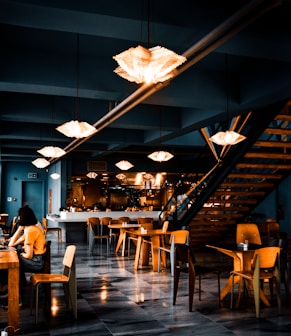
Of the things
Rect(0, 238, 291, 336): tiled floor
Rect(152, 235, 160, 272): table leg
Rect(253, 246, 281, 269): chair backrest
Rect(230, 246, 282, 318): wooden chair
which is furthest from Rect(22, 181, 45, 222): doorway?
Rect(253, 246, 281, 269): chair backrest

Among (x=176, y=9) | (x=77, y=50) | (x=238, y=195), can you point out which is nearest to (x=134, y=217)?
(x=238, y=195)

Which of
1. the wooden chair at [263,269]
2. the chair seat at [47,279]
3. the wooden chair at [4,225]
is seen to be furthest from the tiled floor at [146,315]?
the wooden chair at [4,225]

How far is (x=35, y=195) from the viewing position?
22.6 meters

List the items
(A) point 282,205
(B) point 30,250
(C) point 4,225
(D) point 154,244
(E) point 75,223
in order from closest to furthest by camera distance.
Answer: (B) point 30,250
(D) point 154,244
(C) point 4,225
(E) point 75,223
(A) point 282,205

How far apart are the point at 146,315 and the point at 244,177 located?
552cm

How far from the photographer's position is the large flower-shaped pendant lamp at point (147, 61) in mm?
4148

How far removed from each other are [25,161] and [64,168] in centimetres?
344

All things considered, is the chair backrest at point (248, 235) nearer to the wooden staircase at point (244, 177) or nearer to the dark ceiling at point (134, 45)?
the wooden staircase at point (244, 177)

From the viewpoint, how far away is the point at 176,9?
4707 millimetres

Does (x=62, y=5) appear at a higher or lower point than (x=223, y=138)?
higher

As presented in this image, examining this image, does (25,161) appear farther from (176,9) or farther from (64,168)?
(176,9)

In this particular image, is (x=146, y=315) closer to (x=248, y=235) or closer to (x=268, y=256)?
(x=268, y=256)

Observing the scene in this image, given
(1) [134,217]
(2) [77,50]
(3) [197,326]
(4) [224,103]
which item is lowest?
(3) [197,326]

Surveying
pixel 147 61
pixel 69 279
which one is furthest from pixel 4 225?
pixel 147 61
